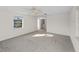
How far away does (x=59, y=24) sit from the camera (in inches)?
279

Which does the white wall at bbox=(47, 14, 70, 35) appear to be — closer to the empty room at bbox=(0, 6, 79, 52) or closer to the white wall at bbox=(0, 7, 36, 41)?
the empty room at bbox=(0, 6, 79, 52)

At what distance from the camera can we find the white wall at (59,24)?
6551mm

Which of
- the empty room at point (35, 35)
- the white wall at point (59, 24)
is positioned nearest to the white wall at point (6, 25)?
the empty room at point (35, 35)

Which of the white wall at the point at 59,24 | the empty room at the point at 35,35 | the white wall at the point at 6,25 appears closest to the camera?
the empty room at the point at 35,35

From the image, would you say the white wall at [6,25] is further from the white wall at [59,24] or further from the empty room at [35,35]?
the white wall at [59,24]

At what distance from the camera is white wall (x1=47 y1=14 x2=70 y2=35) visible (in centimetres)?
655

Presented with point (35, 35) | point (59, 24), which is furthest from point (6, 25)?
point (59, 24)

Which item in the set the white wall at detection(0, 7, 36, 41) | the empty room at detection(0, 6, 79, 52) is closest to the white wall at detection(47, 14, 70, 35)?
the empty room at detection(0, 6, 79, 52)

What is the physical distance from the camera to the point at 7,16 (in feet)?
16.4

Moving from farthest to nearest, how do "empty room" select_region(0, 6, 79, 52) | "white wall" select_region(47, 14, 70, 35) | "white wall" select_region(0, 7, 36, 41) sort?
"white wall" select_region(47, 14, 70, 35)
"white wall" select_region(0, 7, 36, 41)
"empty room" select_region(0, 6, 79, 52)
